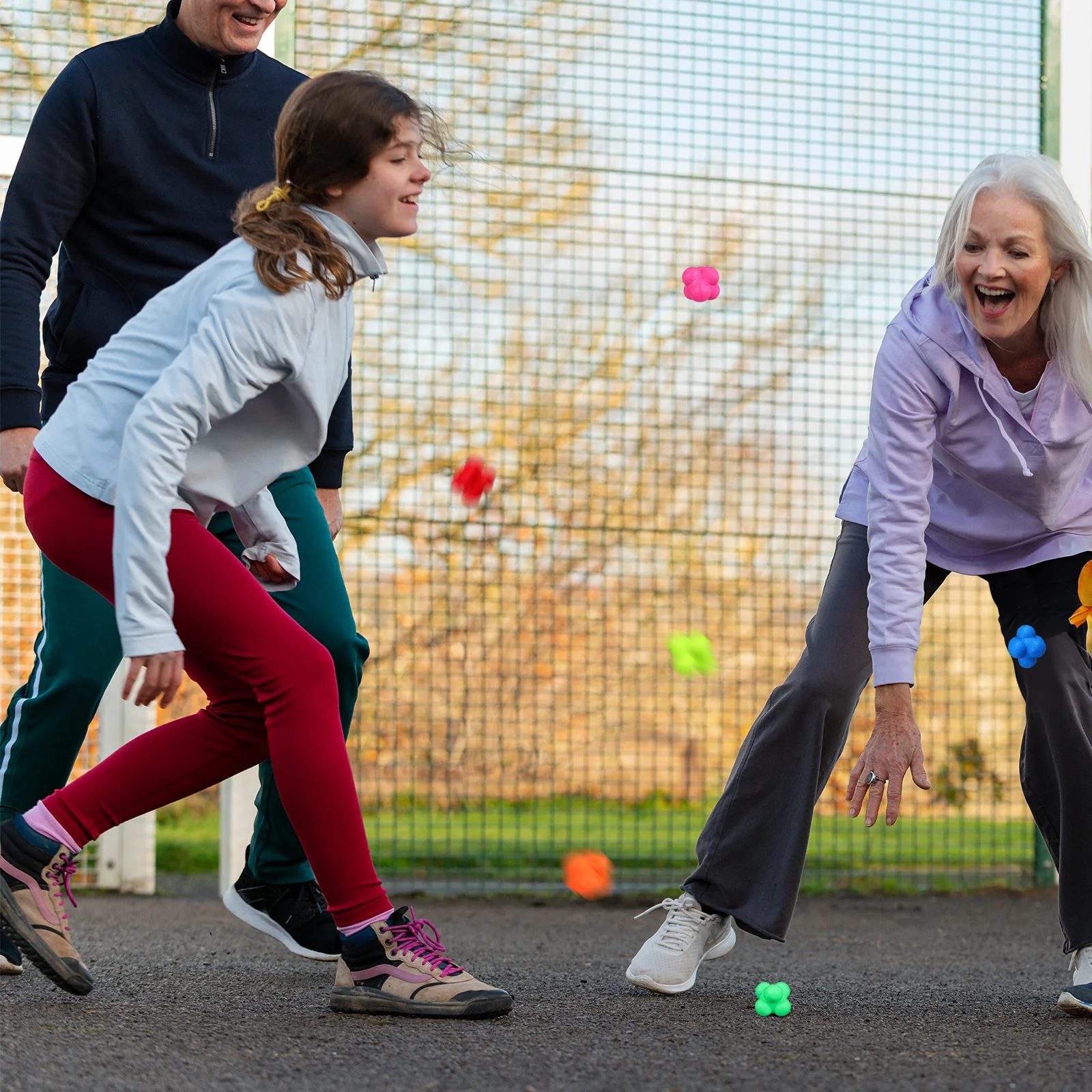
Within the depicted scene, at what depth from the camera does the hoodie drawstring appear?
2244 mm

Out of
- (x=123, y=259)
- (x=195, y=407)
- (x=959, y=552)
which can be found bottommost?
(x=959, y=552)

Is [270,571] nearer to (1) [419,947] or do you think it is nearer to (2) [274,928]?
(1) [419,947]

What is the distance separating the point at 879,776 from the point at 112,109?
1725 mm

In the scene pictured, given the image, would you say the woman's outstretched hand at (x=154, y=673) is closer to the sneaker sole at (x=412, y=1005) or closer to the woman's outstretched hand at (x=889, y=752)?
the sneaker sole at (x=412, y=1005)

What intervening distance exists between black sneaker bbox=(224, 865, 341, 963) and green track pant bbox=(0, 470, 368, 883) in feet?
1.40

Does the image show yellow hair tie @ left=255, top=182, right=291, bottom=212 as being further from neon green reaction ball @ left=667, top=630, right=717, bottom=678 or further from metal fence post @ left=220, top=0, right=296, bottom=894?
neon green reaction ball @ left=667, top=630, right=717, bottom=678

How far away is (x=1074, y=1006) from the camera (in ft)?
7.06

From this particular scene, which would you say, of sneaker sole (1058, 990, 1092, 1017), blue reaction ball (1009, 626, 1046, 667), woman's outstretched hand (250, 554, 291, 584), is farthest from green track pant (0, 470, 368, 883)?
sneaker sole (1058, 990, 1092, 1017)

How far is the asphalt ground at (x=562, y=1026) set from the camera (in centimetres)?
166

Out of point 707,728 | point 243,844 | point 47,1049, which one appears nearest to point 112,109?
point 47,1049

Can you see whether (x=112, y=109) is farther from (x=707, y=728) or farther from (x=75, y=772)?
(x=707, y=728)

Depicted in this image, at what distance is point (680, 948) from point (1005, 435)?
40.3 inches

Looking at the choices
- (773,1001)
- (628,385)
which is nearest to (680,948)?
(773,1001)

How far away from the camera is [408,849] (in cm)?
467
